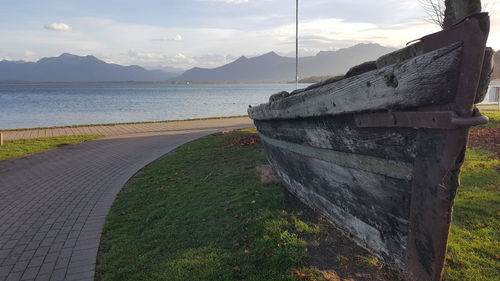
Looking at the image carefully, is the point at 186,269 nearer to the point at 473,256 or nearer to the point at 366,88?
the point at 366,88

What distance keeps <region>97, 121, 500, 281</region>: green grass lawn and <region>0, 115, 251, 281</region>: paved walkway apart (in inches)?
12.9

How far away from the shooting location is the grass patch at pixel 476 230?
3557 millimetres

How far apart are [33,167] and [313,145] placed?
983cm

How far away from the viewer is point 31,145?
46.2ft

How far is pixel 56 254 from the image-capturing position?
4.59 metres

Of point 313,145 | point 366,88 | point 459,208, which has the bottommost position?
point 459,208

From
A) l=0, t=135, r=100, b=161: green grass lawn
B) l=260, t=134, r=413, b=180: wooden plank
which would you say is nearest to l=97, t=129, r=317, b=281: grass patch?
l=260, t=134, r=413, b=180: wooden plank

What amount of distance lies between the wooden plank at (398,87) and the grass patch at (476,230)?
2.20 metres

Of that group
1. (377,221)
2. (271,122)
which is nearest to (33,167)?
(271,122)

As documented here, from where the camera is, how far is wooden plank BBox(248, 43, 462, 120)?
1961mm

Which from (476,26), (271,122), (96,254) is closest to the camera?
(476,26)

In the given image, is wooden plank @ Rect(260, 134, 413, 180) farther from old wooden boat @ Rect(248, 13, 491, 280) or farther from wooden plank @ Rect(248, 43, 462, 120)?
wooden plank @ Rect(248, 43, 462, 120)

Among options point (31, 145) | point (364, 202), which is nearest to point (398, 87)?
point (364, 202)

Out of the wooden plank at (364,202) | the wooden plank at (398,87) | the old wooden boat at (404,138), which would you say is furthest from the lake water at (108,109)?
the wooden plank at (398,87)
